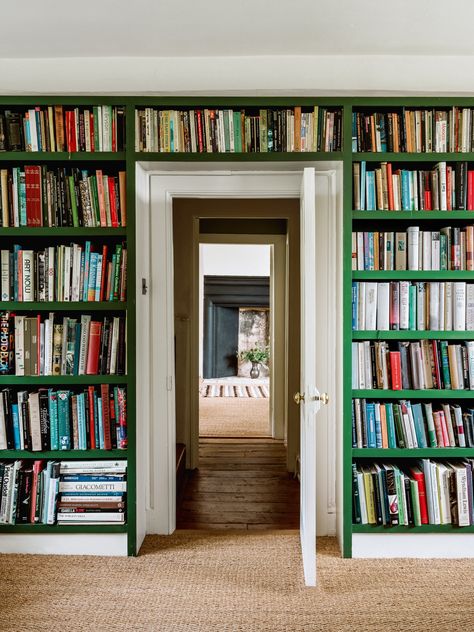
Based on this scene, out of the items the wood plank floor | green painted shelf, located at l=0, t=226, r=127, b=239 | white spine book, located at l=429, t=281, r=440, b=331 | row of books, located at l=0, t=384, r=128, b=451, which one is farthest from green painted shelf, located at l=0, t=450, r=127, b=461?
white spine book, located at l=429, t=281, r=440, b=331

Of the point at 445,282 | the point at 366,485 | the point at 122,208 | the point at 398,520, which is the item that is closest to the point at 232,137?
the point at 122,208

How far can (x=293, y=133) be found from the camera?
2.51m

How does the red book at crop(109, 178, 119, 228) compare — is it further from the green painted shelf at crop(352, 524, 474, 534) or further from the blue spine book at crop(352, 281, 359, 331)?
the green painted shelf at crop(352, 524, 474, 534)

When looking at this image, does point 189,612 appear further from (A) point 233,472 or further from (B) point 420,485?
(A) point 233,472

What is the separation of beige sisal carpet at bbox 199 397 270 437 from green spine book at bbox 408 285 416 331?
9.08ft

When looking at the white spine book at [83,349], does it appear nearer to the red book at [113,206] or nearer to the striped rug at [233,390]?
the red book at [113,206]

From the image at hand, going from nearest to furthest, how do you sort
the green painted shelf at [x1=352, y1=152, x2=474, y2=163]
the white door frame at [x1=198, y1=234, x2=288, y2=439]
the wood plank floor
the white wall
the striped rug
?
1. the green painted shelf at [x1=352, y1=152, x2=474, y2=163]
2. the wood plank floor
3. the white door frame at [x1=198, y1=234, x2=288, y2=439]
4. the striped rug
5. the white wall

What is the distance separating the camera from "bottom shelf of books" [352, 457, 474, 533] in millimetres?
2498

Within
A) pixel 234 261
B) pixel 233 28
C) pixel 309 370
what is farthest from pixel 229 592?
pixel 234 261

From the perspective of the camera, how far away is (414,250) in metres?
2.52

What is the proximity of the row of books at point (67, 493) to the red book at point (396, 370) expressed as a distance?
146 centimetres

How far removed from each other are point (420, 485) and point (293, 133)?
1923mm

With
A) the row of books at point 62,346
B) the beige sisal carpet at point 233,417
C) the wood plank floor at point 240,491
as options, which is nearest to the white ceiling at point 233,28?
the row of books at point 62,346

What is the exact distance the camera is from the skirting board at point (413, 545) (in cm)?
253
